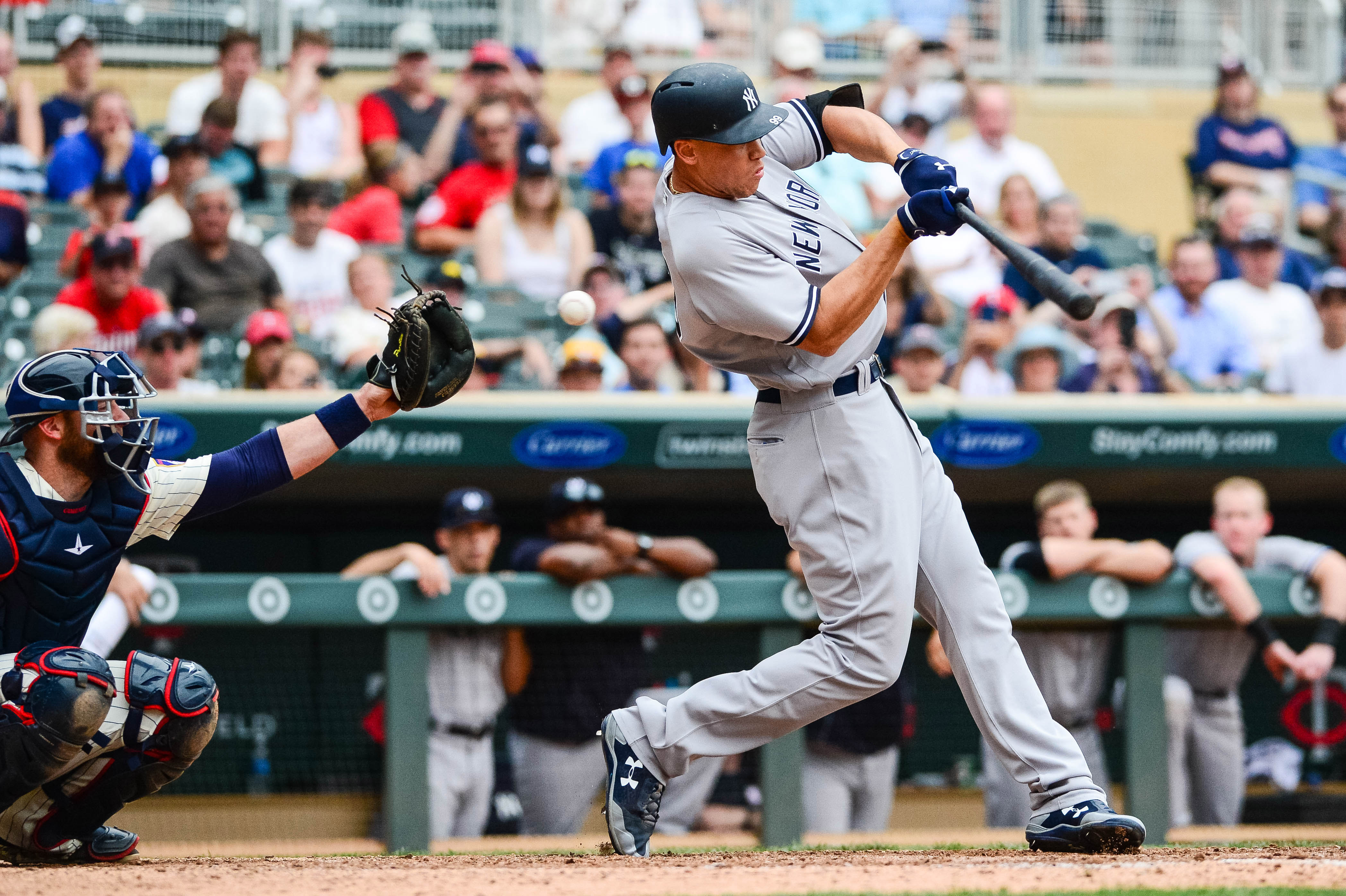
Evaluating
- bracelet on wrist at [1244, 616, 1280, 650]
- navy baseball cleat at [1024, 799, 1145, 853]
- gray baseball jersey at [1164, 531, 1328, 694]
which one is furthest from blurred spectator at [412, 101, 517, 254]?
navy baseball cleat at [1024, 799, 1145, 853]

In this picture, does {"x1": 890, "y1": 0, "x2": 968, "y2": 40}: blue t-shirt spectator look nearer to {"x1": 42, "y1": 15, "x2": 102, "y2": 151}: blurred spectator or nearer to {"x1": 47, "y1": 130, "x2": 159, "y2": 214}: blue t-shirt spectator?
{"x1": 47, "y1": 130, "x2": 159, "y2": 214}: blue t-shirt spectator

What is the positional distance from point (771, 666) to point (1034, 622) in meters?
2.13

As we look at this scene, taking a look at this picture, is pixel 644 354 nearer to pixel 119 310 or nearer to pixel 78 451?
pixel 119 310

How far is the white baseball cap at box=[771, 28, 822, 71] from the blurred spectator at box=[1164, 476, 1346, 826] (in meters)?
3.54

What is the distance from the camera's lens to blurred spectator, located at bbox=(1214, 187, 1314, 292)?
297 inches

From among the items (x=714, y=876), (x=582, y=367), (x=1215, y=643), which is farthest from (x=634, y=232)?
(x=714, y=876)

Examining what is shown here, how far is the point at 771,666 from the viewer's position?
A: 3188mm

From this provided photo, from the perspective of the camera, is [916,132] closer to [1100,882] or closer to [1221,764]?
[1221,764]

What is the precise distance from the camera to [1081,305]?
A: 2.76m

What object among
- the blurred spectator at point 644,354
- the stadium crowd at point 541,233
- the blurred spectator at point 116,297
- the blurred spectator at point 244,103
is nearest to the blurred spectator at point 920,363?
the stadium crowd at point 541,233

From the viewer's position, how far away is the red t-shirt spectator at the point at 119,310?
19.0ft

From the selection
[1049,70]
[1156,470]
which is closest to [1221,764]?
[1156,470]

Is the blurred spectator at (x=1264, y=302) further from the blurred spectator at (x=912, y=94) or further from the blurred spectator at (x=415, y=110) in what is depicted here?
the blurred spectator at (x=415, y=110)

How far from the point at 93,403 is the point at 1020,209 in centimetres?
513
